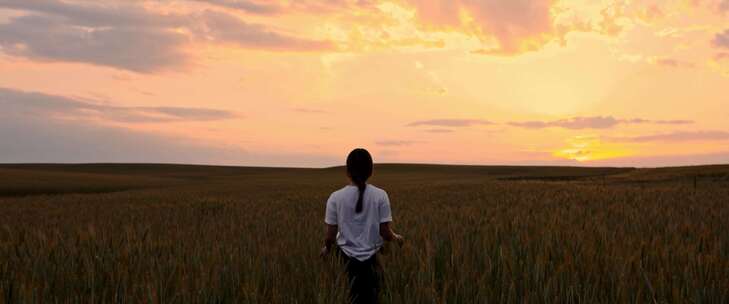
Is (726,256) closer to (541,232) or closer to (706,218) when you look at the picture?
(541,232)

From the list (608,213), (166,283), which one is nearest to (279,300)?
(166,283)

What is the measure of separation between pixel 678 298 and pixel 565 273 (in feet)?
3.43

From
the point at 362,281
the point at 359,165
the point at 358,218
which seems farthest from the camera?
the point at 362,281

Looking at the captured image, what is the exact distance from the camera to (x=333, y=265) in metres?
5.81

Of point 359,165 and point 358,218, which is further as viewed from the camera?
point 358,218

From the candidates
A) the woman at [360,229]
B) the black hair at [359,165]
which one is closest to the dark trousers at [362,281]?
the woman at [360,229]

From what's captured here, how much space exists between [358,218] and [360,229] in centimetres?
11

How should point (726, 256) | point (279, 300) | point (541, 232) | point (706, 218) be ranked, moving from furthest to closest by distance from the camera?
point (706, 218)
point (541, 232)
point (726, 256)
point (279, 300)

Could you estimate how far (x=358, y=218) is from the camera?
523cm

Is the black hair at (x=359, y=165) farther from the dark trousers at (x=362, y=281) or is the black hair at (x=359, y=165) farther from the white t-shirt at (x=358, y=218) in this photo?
the dark trousers at (x=362, y=281)

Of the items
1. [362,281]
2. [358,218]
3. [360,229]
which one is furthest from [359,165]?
[362,281]

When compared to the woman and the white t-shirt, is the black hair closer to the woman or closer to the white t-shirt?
the woman

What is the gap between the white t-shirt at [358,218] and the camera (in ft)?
16.9

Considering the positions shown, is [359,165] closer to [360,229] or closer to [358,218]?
[358,218]
